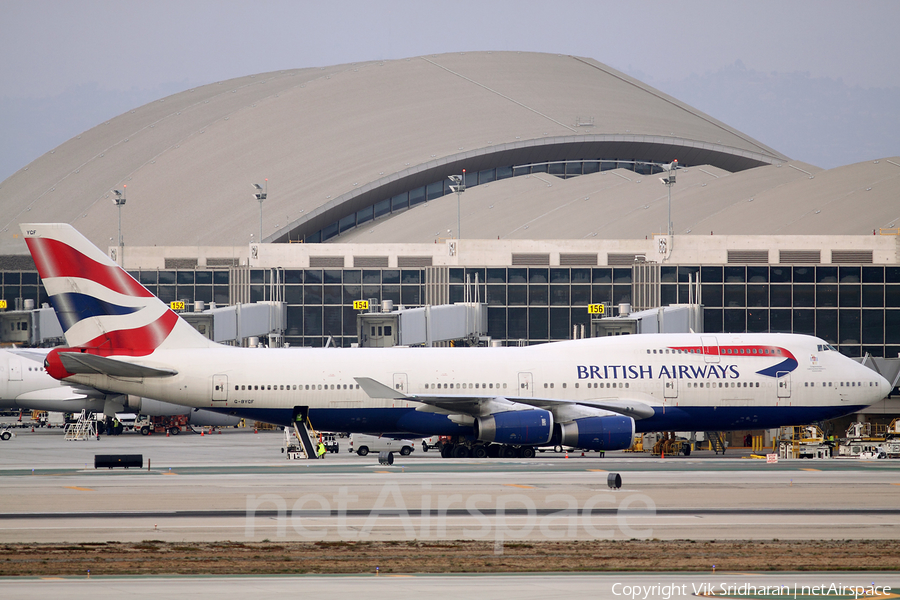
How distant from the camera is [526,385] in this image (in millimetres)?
45125

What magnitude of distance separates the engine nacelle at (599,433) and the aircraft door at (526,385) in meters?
2.72

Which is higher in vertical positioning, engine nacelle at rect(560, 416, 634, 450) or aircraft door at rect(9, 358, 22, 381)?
aircraft door at rect(9, 358, 22, 381)

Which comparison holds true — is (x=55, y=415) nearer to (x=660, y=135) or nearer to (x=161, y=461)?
(x=161, y=461)

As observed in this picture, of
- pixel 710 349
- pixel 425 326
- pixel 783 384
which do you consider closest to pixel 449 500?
pixel 710 349

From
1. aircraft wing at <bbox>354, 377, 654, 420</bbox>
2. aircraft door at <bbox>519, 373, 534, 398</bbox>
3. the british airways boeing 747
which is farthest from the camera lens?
aircraft door at <bbox>519, 373, 534, 398</bbox>

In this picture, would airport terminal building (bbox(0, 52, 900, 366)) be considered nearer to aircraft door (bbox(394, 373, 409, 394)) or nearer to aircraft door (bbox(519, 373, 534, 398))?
aircraft door (bbox(519, 373, 534, 398))

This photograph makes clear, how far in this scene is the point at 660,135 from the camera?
359 ft

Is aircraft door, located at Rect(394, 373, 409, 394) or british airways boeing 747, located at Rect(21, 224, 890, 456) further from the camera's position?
aircraft door, located at Rect(394, 373, 409, 394)

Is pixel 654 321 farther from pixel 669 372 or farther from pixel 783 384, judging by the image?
pixel 669 372

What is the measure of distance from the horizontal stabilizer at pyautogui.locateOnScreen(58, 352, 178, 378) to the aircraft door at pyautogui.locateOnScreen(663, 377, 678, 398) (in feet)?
70.3

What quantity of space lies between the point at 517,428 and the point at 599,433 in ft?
11.1

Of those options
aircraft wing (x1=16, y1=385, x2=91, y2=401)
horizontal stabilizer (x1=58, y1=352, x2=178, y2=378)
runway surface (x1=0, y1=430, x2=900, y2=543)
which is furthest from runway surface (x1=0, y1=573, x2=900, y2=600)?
aircraft wing (x1=16, y1=385, x2=91, y2=401)

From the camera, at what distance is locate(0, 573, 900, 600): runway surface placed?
19.0m

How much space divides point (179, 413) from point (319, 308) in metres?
19.6
